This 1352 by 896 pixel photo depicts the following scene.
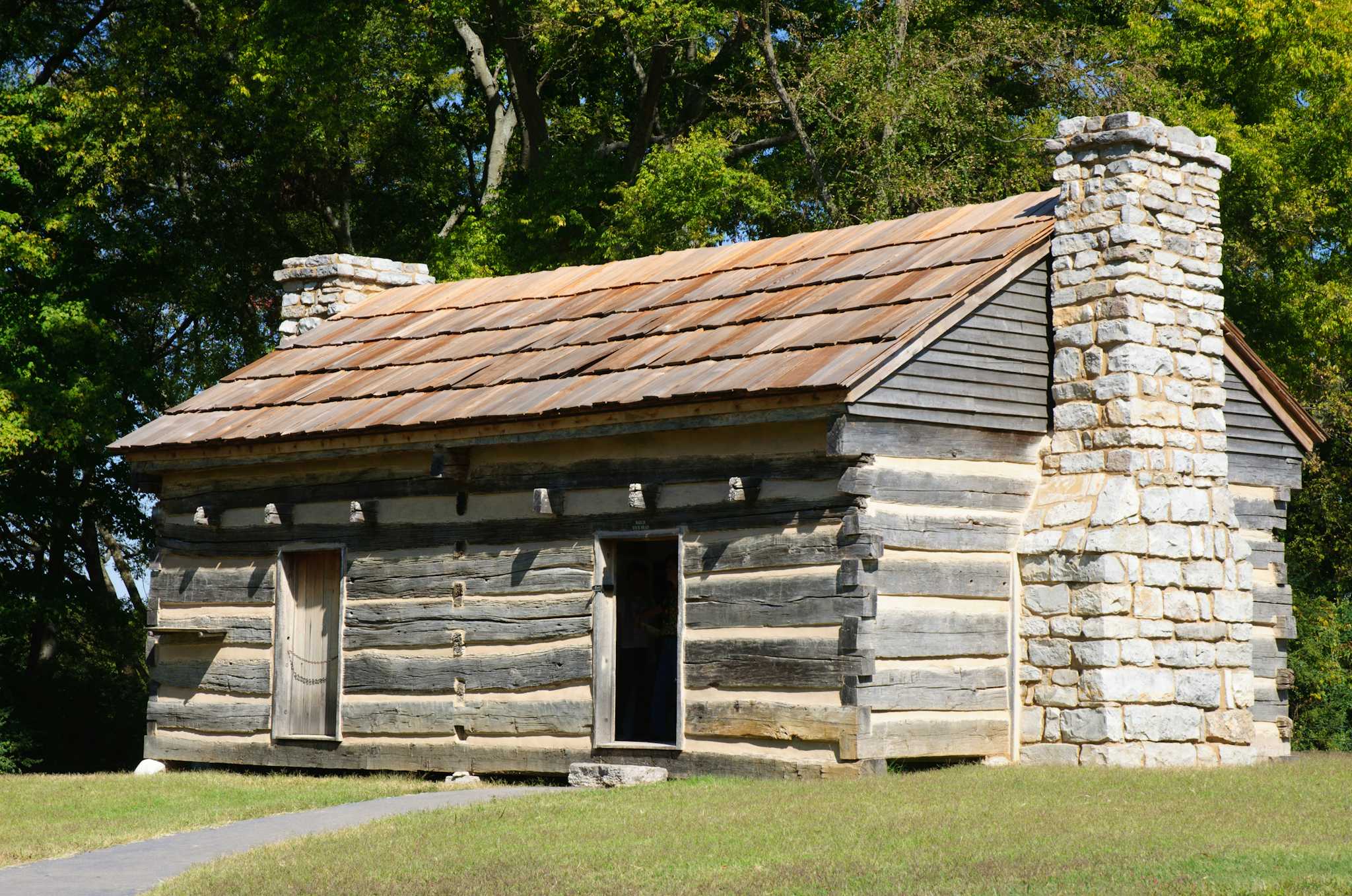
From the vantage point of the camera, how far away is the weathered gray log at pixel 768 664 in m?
13.5

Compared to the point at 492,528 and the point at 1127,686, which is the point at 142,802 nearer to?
the point at 492,528

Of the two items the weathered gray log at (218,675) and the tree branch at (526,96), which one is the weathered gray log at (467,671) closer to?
the weathered gray log at (218,675)

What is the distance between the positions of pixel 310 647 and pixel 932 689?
6.59m

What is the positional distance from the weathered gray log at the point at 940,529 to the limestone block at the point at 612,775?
8.29ft

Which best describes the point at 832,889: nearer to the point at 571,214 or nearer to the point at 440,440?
the point at 440,440

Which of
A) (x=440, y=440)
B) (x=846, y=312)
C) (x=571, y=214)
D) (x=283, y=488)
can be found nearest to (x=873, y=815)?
(x=846, y=312)

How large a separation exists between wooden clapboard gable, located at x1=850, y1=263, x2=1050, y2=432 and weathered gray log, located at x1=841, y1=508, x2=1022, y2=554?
0.77 meters

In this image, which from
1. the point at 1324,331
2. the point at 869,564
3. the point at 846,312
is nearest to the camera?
the point at 869,564

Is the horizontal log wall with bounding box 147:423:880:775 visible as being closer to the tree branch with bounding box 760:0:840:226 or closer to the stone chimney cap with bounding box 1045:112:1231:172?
the stone chimney cap with bounding box 1045:112:1231:172

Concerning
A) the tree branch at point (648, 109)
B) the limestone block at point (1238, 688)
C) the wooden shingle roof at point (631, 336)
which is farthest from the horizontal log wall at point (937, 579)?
the tree branch at point (648, 109)

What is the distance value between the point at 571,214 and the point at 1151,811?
20421mm

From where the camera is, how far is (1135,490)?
14.6 m

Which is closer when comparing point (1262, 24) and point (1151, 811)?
point (1151, 811)

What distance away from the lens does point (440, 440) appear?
15.9 m
